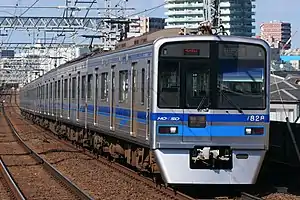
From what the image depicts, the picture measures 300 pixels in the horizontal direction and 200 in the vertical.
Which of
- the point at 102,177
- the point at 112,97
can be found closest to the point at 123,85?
the point at 112,97

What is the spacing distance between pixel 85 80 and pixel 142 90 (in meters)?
7.35

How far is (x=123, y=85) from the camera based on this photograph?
1391 centimetres

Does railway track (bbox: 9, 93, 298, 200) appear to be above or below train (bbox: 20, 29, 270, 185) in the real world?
below

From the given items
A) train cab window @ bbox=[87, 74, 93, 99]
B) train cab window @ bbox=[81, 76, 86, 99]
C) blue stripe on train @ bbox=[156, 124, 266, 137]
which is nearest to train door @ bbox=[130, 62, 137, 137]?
blue stripe on train @ bbox=[156, 124, 266, 137]

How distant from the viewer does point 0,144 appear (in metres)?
26.0

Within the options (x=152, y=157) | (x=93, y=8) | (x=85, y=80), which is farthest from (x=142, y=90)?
(x=93, y=8)

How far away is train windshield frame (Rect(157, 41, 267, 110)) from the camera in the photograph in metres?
11.1

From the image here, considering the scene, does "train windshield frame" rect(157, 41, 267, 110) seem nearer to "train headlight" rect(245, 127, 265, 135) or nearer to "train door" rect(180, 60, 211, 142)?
"train door" rect(180, 60, 211, 142)

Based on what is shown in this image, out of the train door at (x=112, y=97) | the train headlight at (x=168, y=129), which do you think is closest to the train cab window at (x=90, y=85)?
the train door at (x=112, y=97)

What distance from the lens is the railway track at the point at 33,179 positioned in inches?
480

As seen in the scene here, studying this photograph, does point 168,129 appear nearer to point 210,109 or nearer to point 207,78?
point 210,109

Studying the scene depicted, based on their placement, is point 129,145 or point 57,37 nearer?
point 129,145

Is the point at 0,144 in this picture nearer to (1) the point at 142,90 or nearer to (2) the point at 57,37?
(1) the point at 142,90

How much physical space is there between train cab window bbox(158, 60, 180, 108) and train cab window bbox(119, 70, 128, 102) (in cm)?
259
